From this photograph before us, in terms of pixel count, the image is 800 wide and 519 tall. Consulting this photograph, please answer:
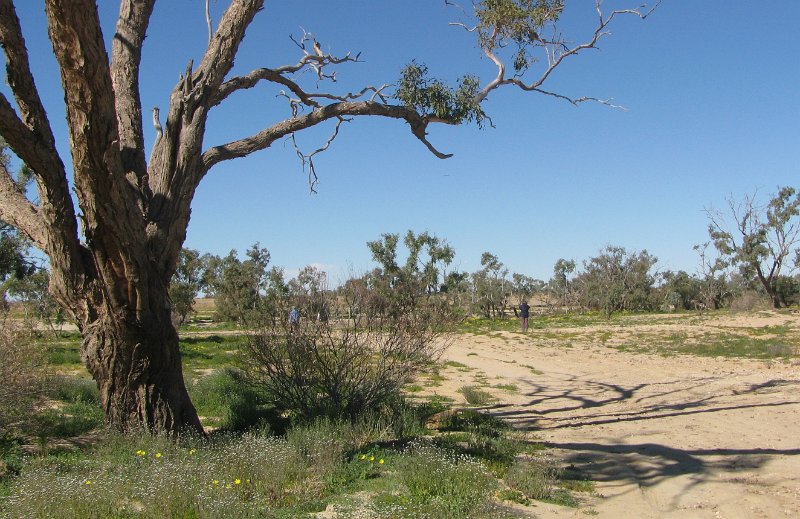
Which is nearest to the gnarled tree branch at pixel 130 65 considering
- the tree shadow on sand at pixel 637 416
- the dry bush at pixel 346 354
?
the dry bush at pixel 346 354

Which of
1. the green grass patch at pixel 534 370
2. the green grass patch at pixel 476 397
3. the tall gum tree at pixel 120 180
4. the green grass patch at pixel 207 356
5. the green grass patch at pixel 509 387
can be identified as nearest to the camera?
the tall gum tree at pixel 120 180

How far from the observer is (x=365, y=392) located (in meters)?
9.12

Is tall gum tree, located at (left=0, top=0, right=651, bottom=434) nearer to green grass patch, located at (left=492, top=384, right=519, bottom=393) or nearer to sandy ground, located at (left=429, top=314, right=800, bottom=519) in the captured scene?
sandy ground, located at (left=429, top=314, right=800, bottom=519)

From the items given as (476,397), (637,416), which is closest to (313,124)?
(476,397)

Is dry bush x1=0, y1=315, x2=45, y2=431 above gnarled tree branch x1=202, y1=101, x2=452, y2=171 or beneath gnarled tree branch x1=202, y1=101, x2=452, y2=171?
beneath

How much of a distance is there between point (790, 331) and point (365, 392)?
25.1 metres

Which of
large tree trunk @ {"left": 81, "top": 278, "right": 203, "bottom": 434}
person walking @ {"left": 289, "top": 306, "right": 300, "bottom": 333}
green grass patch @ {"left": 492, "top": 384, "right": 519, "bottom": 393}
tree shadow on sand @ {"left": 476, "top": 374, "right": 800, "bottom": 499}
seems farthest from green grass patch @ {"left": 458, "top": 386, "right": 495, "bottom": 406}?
large tree trunk @ {"left": 81, "top": 278, "right": 203, "bottom": 434}

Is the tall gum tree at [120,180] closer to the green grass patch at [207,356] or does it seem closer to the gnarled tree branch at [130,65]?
the gnarled tree branch at [130,65]

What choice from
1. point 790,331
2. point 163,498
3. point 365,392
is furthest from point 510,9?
point 790,331

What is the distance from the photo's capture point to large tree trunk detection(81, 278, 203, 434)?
263 inches

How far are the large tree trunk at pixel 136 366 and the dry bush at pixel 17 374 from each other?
1458mm

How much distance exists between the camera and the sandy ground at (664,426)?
6.46 metres

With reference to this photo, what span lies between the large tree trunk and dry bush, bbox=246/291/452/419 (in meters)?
1.75

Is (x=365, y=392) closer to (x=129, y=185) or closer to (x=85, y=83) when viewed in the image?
(x=129, y=185)
